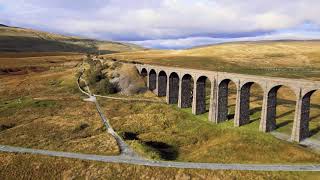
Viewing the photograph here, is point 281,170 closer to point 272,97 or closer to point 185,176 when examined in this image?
point 185,176

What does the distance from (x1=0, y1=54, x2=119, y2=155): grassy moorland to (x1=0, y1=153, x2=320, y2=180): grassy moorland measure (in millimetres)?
5045

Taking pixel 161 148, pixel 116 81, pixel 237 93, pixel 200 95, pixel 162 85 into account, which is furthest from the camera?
pixel 116 81

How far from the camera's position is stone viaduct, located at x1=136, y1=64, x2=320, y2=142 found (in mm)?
56438

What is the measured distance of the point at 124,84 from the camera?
354 ft

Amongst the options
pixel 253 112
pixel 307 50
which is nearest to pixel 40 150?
pixel 253 112

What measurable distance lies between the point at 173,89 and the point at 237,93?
90.5 feet

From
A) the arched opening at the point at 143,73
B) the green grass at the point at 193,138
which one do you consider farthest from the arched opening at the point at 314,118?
the arched opening at the point at 143,73

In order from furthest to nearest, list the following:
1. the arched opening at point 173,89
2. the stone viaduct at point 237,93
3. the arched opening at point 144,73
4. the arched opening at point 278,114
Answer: the arched opening at point 144,73 < the arched opening at point 173,89 < the arched opening at point 278,114 < the stone viaduct at point 237,93

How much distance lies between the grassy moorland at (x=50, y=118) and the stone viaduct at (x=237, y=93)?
21720 millimetres

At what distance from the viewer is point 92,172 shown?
1912 inches

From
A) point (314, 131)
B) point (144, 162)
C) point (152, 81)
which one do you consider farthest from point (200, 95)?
point (144, 162)

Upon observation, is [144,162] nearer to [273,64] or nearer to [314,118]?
[314,118]

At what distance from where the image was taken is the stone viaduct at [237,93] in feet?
185

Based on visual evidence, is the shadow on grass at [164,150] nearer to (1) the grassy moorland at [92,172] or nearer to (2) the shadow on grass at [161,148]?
(2) the shadow on grass at [161,148]
